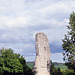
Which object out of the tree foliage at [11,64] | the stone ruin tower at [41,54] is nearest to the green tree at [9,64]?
the tree foliage at [11,64]

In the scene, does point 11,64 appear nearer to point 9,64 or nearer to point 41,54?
point 9,64

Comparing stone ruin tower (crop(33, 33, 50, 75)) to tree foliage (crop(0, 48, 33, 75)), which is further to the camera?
tree foliage (crop(0, 48, 33, 75))

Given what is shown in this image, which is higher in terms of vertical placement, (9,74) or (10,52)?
(10,52)

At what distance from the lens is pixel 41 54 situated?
Answer: 35188 mm

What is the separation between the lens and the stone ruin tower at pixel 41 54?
114 feet

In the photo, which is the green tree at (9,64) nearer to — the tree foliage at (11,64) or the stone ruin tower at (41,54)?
the tree foliage at (11,64)

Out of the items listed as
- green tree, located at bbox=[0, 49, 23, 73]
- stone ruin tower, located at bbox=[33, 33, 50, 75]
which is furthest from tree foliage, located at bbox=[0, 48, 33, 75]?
stone ruin tower, located at bbox=[33, 33, 50, 75]

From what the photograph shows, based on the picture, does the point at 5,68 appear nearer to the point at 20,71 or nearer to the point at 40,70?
the point at 20,71

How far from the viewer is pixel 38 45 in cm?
3491

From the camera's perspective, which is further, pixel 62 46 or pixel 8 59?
pixel 8 59

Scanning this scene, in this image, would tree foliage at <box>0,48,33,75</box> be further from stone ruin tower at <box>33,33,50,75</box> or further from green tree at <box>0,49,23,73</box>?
stone ruin tower at <box>33,33,50,75</box>

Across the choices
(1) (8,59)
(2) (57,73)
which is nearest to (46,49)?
(1) (8,59)

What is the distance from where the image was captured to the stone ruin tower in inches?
1373

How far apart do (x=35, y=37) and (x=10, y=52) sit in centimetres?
817
